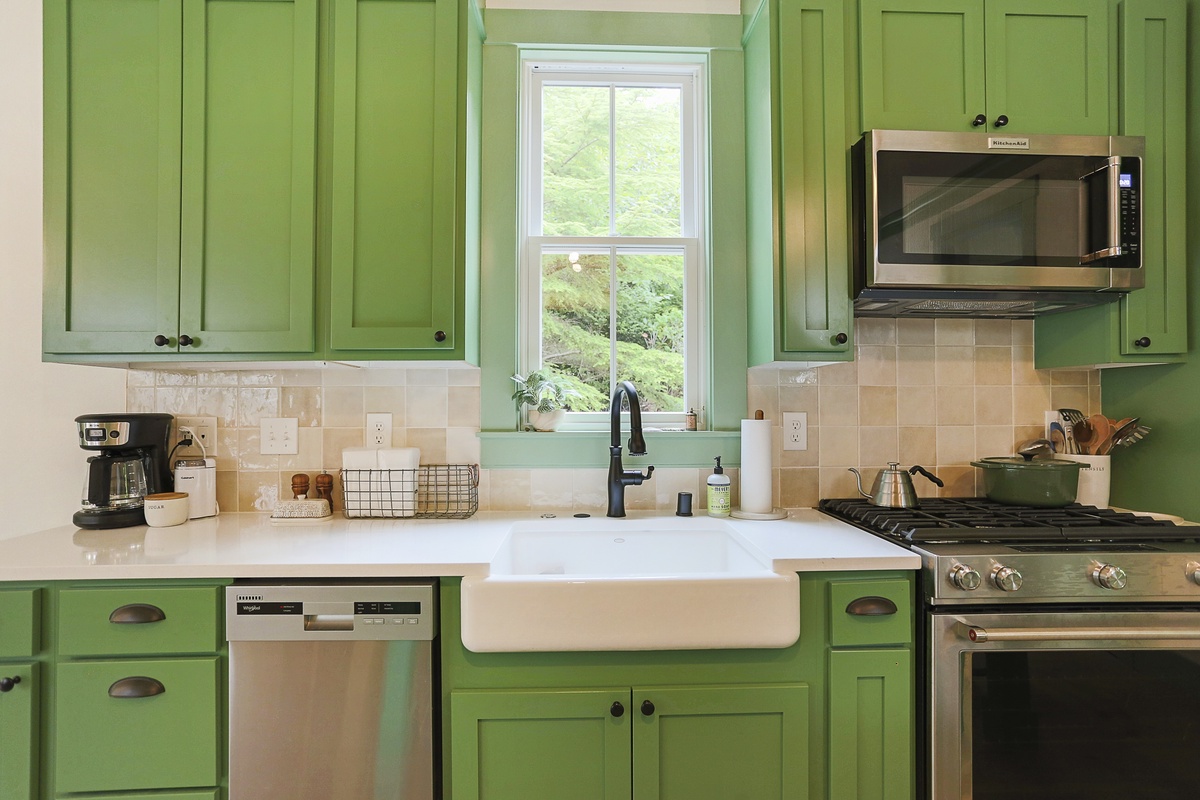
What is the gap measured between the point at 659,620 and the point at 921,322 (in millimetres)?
1474

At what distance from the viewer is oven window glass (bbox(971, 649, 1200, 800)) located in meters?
1.36

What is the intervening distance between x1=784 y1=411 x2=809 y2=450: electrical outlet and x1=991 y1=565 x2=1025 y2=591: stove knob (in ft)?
2.49

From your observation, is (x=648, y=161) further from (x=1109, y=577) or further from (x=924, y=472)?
(x=1109, y=577)

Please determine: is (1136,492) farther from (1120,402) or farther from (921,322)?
(921,322)

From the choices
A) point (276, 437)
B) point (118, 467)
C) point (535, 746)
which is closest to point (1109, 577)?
point (535, 746)

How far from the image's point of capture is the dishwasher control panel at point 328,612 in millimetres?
1318

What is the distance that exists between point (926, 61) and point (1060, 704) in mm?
1776

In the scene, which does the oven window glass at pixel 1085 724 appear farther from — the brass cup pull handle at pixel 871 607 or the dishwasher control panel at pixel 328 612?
the dishwasher control panel at pixel 328 612

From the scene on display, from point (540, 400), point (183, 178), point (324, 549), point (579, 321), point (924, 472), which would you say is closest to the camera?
point (324, 549)

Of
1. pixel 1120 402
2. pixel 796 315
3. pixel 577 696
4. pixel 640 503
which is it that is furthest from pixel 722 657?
pixel 1120 402

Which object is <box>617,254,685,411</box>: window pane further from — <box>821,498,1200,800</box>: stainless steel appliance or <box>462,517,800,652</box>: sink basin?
<box>821,498,1200,800</box>: stainless steel appliance

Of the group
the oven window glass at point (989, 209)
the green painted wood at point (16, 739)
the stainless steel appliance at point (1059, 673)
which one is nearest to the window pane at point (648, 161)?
the oven window glass at point (989, 209)

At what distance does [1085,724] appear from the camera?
1.37 m

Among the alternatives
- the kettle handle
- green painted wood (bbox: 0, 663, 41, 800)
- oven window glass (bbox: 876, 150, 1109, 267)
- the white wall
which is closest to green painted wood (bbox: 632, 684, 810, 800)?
the kettle handle
